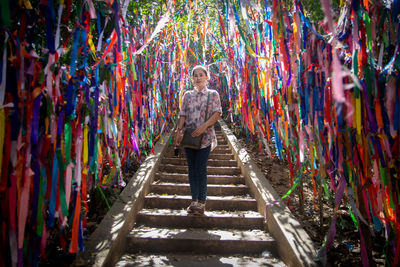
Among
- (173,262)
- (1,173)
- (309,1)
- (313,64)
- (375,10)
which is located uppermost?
(309,1)

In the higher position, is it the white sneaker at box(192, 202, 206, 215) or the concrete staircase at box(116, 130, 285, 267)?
the white sneaker at box(192, 202, 206, 215)

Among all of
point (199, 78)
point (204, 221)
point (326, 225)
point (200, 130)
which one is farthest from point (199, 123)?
point (326, 225)

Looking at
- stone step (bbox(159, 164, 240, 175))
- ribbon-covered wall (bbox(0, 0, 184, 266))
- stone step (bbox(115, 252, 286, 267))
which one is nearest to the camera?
ribbon-covered wall (bbox(0, 0, 184, 266))

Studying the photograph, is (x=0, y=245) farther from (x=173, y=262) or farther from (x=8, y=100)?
(x=173, y=262)

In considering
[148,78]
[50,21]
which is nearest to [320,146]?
[50,21]

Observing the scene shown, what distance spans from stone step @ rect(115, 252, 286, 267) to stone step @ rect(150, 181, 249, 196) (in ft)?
3.59

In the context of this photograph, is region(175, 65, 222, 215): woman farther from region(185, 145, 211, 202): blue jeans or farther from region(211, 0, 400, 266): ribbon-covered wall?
region(211, 0, 400, 266): ribbon-covered wall

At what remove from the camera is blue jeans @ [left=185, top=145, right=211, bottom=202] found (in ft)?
8.22

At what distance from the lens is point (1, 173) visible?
1189 mm

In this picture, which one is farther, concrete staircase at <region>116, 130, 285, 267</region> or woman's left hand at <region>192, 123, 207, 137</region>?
woman's left hand at <region>192, 123, 207, 137</region>

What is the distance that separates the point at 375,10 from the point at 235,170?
113 inches

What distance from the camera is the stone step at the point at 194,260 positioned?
2061 millimetres

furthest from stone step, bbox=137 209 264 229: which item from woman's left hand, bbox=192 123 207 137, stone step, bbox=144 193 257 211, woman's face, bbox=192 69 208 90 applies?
woman's face, bbox=192 69 208 90

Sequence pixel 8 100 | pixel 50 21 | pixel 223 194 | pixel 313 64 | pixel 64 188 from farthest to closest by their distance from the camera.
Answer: pixel 223 194 → pixel 313 64 → pixel 64 188 → pixel 50 21 → pixel 8 100
